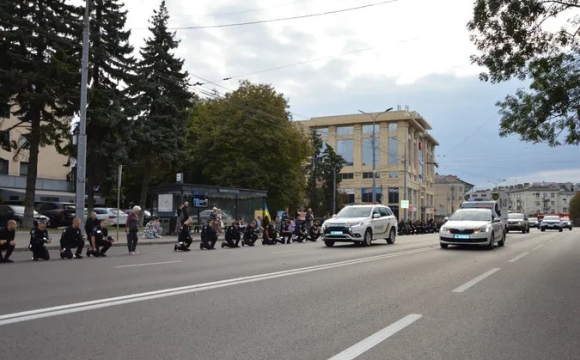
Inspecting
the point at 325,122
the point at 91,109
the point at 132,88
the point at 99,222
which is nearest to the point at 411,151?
the point at 325,122

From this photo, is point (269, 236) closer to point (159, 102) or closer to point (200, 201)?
point (200, 201)

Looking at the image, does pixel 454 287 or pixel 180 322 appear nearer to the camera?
pixel 180 322

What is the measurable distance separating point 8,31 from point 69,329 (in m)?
26.7

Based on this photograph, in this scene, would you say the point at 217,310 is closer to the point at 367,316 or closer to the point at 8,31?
the point at 367,316

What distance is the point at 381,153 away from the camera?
88.1 meters

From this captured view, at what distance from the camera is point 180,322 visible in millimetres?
6055

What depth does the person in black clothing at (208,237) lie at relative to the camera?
20.3m

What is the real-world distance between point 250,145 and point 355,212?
85.7ft

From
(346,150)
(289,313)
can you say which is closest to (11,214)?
(289,313)

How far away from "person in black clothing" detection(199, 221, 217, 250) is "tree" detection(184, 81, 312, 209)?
2498cm

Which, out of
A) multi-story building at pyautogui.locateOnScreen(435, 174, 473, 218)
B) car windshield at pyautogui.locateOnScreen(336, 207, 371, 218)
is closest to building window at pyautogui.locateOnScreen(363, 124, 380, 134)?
multi-story building at pyautogui.locateOnScreen(435, 174, 473, 218)

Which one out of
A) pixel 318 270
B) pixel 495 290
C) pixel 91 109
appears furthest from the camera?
pixel 91 109

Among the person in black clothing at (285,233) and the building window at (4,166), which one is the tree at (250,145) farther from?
the person in black clothing at (285,233)

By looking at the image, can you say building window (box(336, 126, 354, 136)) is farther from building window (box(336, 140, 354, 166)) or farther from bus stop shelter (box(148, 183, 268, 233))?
bus stop shelter (box(148, 183, 268, 233))
